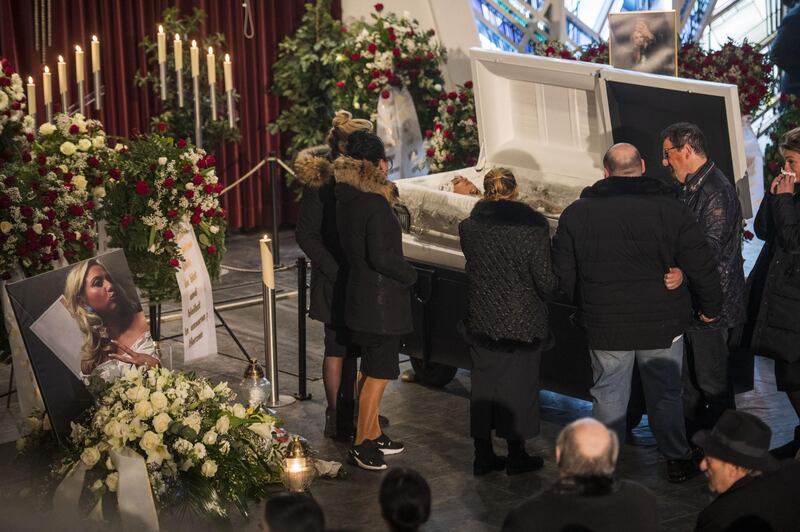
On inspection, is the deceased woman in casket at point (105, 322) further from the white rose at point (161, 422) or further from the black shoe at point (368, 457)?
the black shoe at point (368, 457)

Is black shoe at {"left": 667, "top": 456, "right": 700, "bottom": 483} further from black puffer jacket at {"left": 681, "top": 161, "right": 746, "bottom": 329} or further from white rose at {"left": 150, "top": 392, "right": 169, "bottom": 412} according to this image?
white rose at {"left": 150, "top": 392, "right": 169, "bottom": 412}

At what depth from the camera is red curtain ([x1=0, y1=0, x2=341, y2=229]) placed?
9727 millimetres

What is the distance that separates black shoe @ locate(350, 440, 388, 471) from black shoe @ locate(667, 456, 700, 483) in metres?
1.21

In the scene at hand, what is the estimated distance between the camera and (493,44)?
39.5 feet

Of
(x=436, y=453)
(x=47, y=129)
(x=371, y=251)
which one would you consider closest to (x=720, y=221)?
(x=371, y=251)

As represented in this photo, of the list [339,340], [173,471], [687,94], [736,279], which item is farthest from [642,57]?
[173,471]

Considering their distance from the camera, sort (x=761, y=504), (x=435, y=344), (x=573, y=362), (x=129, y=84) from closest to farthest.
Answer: (x=761, y=504), (x=573, y=362), (x=435, y=344), (x=129, y=84)

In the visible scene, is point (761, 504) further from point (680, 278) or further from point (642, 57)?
point (642, 57)

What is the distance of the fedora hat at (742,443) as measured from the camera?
3537 millimetres

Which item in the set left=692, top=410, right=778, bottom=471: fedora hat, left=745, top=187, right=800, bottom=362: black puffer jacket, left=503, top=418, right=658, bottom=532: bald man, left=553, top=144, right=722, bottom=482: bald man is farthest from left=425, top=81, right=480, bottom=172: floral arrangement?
left=503, top=418, right=658, bottom=532: bald man

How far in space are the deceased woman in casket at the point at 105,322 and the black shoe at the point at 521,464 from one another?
5.05 feet

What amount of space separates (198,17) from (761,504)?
25.9 ft

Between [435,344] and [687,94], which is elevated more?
[687,94]

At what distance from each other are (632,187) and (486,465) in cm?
135
